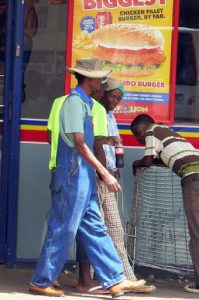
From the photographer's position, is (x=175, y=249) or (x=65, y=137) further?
(x=175, y=249)

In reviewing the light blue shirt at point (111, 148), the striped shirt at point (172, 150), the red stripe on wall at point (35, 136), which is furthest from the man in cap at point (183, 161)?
the red stripe on wall at point (35, 136)

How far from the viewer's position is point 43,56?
7.19m

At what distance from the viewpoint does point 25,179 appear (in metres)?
7.18

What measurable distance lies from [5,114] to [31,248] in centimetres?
120

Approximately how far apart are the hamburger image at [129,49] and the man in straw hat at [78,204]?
86 centimetres

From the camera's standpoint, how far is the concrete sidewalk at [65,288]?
643 centimetres

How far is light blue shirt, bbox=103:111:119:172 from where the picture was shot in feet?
21.1

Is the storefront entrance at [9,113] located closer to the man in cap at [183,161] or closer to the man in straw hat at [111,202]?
the man in straw hat at [111,202]

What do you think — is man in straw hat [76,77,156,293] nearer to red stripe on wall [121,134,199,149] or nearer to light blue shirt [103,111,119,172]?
light blue shirt [103,111,119,172]

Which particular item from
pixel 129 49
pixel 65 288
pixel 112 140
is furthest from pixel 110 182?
pixel 129 49

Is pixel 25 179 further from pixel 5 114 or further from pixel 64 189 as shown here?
pixel 64 189

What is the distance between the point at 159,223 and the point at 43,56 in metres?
1.78

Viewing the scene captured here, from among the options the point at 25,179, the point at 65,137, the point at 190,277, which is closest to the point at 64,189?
the point at 65,137

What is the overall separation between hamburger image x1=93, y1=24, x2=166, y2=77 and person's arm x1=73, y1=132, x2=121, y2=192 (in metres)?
1.30
